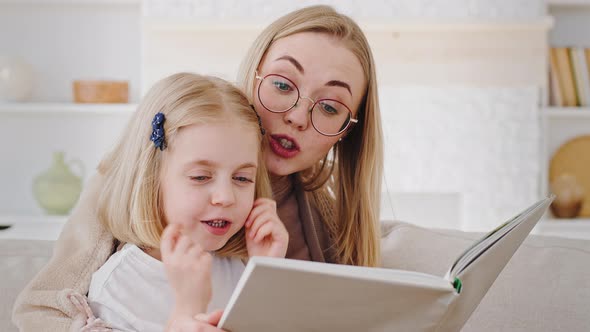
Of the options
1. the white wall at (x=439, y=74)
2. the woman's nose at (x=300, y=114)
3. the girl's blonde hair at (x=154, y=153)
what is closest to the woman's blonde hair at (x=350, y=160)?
the woman's nose at (x=300, y=114)

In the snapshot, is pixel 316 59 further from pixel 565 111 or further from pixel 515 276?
pixel 565 111

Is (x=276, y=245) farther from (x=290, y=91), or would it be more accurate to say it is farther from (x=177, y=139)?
(x=290, y=91)

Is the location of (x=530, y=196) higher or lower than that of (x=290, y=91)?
lower

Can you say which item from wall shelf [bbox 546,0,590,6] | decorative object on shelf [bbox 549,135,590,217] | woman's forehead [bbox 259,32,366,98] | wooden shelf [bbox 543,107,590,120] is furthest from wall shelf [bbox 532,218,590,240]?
woman's forehead [bbox 259,32,366,98]

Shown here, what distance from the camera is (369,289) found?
0.96 metres

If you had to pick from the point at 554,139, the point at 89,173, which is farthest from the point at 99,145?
the point at 554,139

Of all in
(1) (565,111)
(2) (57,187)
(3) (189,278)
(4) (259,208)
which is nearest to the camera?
(3) (189,278)

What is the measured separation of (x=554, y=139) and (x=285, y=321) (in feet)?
12.2

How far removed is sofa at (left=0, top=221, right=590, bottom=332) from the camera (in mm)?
1629

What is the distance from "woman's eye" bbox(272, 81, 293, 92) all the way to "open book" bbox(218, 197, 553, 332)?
2.07 ft

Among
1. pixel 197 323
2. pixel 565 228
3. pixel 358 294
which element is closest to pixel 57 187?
pixel 565 228

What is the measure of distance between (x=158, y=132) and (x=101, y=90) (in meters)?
2.94

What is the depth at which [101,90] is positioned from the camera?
4.18 metres

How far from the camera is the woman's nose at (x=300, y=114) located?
5.22ft
